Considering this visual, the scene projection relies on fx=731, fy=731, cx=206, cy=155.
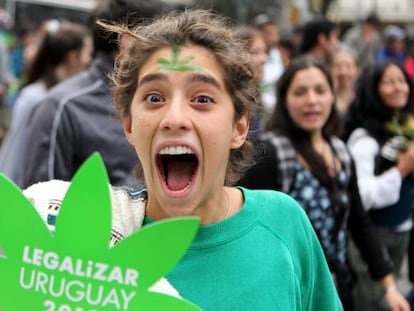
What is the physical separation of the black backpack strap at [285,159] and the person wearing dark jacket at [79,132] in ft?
1.91

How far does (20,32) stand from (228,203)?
1230 centimetres

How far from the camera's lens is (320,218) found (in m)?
2.94

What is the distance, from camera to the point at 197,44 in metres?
1.60

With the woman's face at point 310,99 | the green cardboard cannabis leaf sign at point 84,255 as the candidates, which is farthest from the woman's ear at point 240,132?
the woman's face at point 310,99

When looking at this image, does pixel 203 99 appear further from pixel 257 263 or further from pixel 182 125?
pixel 257 263

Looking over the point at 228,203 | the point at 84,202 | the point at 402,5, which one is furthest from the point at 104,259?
the point at 402,5

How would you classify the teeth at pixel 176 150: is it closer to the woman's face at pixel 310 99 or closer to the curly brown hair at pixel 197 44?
the curly brown hair at pixel 197 44

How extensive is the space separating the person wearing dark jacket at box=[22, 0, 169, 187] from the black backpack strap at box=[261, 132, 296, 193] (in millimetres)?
583

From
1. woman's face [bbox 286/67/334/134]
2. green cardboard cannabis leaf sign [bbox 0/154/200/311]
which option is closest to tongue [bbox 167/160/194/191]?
green cardboard cannabis leaf sign [bbox 0/154/200/311]

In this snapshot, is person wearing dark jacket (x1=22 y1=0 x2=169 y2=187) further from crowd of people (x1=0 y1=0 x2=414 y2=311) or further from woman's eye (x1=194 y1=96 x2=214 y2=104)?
woman's eye (x1=194 y1=96 x2=214 y2=104)

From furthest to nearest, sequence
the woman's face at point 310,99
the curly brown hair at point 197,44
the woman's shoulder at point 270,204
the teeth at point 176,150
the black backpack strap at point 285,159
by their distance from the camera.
A: the woman's face at point 310,99
the black backpack strap at point 285,159
the woman's shoulder at point 270,204
the curly brown hair at point 197,44
the teeth at point 176,150

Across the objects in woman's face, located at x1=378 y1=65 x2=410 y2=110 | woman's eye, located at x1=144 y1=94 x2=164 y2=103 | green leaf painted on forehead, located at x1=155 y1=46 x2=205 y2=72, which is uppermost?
woman's face, located at x1=378 y1=65 x2=410 y2=110

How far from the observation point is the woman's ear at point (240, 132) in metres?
1.70

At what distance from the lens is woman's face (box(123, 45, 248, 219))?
148 centimetres
